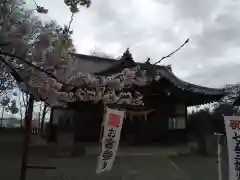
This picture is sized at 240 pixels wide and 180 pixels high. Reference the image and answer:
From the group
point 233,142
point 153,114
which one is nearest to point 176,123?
point 153,114

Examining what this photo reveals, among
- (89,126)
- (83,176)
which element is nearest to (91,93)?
(83,176)

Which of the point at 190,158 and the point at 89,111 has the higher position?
the point at 89,111

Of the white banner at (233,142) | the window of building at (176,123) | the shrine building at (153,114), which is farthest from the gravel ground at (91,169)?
the window of building at (176,123)

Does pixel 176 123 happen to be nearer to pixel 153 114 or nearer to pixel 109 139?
pixel 153 114

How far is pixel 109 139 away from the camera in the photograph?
930 cm

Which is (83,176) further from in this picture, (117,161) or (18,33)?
(18,33)

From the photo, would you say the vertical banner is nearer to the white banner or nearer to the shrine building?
the white banner

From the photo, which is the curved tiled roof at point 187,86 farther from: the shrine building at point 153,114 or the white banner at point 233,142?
the white banner at point 233,142

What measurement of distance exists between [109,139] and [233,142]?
296 cm

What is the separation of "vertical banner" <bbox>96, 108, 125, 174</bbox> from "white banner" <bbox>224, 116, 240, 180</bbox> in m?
2.62

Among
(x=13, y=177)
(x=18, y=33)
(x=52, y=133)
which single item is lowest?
(x=13, y=177)

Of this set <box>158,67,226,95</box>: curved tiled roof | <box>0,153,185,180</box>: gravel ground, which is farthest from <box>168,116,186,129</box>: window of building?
<box>0,153,185,180</box>: gravel ground

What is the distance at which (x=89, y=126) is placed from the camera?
1770cm

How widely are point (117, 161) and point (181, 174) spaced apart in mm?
2590
